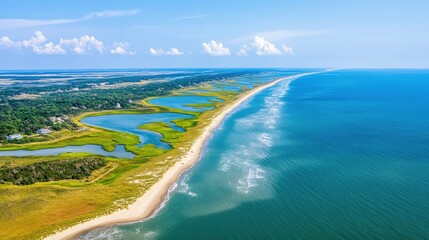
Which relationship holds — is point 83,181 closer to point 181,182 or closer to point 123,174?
point 123,174

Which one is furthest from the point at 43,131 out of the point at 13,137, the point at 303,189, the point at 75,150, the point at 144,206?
the point at 303,189

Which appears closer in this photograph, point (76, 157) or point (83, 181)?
point (83, 181)

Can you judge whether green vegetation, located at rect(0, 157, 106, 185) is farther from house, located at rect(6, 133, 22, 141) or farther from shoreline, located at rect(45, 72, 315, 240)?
house, located at rect(6, 133, 22, 141)

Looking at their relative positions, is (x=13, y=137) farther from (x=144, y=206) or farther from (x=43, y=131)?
(x=144, y=206)

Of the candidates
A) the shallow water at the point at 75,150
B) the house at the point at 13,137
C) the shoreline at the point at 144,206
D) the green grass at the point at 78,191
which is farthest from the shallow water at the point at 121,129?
the shoreline at the point at 144,206

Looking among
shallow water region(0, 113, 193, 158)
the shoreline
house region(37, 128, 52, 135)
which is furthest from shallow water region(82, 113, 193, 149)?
house region(37, 128, 52, 135)

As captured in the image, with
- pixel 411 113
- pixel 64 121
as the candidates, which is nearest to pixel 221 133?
pixel 64 121
